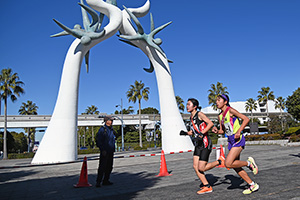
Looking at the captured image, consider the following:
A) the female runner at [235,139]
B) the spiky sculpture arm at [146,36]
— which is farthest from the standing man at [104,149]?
the spiky sculpture arm at [146,36]

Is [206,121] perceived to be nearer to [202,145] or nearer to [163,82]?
[202,145]

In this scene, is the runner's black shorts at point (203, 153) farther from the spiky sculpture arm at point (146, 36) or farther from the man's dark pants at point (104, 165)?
the spiky sculpture arm at point (146, 36)

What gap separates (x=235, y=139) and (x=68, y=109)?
41.8ft

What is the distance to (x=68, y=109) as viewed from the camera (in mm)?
15469

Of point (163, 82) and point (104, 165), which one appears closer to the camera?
point (104, 165)

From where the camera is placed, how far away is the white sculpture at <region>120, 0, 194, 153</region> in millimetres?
18578

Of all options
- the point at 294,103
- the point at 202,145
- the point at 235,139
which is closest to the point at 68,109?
the point at 202,145

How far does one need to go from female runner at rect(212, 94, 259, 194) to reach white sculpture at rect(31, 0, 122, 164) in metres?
12.4

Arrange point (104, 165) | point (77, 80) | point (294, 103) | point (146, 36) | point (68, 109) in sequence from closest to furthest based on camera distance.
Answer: point (104, 165) < point (68, 109) < point (77, 80) < point (146, 36) < point (294, 103)

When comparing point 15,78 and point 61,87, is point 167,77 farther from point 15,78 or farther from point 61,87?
point 15,78

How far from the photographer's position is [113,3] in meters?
19.1

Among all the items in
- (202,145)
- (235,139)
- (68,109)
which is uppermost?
(68,109)

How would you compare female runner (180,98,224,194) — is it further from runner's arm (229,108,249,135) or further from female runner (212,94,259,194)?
runner's arm (229,108,249,135)

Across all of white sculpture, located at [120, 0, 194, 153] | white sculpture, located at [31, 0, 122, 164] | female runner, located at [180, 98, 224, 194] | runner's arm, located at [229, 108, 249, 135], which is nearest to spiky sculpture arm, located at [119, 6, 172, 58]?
white sculpture, located at [120, 0, 194, 153]
